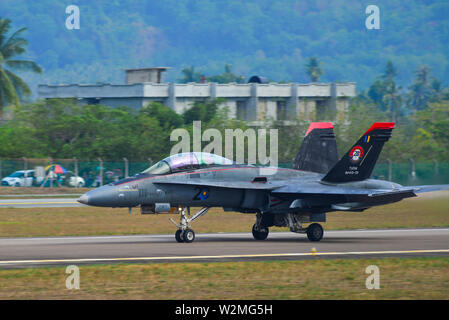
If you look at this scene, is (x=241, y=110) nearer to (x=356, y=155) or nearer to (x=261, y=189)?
(x=356, y=155)

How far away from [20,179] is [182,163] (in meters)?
32.1

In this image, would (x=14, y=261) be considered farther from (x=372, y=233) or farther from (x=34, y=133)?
(x=34, y=133)

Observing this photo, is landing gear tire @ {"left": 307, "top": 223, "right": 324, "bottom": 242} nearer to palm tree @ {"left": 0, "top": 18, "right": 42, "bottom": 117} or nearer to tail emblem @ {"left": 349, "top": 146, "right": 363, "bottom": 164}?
tail emblem @ {"left": 349, "top": 146, "right": 363, "bottom": 164}

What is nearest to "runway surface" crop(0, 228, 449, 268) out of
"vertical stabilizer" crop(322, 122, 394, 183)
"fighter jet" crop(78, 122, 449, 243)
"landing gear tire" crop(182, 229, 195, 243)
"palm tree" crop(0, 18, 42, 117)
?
"landing gear tire" crop(182, 229, 195, 243)

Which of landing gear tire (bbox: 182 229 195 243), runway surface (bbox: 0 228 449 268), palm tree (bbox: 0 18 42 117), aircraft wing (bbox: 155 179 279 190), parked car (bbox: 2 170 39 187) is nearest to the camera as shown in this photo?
runway surface (bbox: 0 228 449 268)

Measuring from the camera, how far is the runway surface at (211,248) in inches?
711

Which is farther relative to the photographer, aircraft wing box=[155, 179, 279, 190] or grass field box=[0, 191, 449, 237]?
grass field box=[0, 191, 449, 237]

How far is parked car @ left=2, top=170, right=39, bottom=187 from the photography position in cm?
4975

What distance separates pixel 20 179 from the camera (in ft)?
167

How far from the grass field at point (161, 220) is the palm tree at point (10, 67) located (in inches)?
1156

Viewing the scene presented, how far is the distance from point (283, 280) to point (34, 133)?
51622 mm

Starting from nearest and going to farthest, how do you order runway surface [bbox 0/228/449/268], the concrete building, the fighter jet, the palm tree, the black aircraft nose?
1. runway surface [bbox 0/228/449/268]
2. the black aircraft nose
3. the fighter jet
4. the palm tree
5. the concrete building

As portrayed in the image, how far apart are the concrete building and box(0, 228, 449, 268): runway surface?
58.6 meters

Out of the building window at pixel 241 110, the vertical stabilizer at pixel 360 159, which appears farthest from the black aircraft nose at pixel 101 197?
the building window at pixel 241 110
